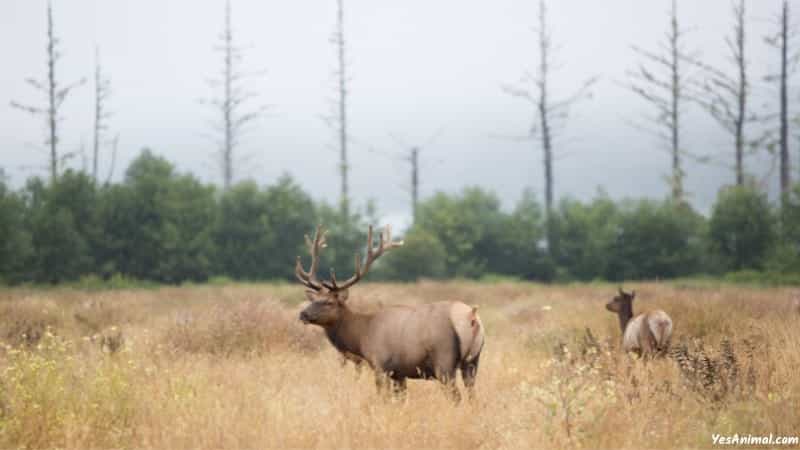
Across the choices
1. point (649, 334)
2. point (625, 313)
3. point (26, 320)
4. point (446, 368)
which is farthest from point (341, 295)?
point (26, 320)

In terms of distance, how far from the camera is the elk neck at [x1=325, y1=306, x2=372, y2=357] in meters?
9.23

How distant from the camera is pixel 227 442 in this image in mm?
6844

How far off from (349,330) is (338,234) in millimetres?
31318

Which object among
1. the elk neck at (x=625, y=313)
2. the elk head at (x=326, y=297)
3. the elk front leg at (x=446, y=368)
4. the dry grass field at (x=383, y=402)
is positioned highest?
the elk head at (x=326, y=297)

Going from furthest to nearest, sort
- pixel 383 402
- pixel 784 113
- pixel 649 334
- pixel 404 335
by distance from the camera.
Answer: pixel 784 113
pixel 649 334
pixel 404 335
pixel 383 402

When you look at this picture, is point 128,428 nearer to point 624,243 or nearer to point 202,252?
point 202,252

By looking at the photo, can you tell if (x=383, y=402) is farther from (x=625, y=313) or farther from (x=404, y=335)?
(x=625, y=313)

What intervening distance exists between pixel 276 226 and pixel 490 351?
2762cm

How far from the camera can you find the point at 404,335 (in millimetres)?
8609

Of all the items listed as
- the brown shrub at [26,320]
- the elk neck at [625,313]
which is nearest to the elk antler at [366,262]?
the elk neck at [625,313]

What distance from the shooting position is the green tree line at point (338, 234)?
A: 1310 inches

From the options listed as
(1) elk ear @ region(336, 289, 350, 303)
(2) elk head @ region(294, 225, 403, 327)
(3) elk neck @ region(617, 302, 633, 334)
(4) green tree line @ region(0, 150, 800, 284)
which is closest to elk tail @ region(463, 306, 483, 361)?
(2) elk head @ region(294, 225, 403, 327)

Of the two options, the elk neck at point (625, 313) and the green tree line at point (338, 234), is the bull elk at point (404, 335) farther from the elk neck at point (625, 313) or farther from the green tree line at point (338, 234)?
the green tree line at point (338, 234)

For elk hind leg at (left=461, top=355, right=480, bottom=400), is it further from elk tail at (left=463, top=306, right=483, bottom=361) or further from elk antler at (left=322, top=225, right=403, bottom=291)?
elk antler at (left=322, top=225, right=403, bottom=291)
